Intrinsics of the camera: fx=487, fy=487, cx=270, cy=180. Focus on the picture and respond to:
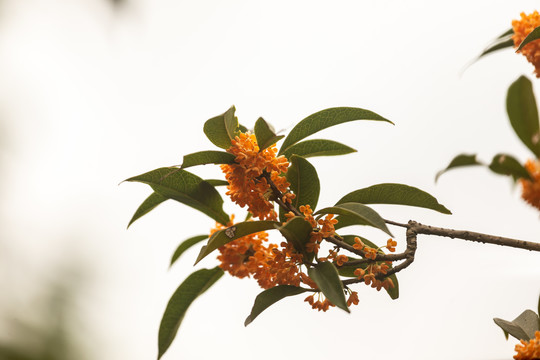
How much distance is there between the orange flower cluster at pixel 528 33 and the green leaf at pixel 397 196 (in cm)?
20

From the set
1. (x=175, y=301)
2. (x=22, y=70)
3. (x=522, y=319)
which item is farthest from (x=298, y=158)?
(x=22, y=70)

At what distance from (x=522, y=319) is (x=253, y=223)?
0.37 meters

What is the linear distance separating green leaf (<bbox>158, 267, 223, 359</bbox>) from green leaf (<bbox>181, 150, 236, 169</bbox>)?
0.19 meters

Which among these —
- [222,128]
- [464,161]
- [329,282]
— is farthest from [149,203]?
[464,161]

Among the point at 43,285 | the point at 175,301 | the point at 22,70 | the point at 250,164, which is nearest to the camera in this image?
the point at 250,164

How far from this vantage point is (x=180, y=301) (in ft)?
2.16

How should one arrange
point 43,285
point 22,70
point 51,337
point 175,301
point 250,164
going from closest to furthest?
point 250,164 → point 175,301 → point 51,337 → point 43,285 → point 22,70

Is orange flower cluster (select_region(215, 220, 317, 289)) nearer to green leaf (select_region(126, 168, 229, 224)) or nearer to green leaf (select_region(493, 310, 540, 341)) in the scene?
green leaf (select_region(126, 168, 229, 224))

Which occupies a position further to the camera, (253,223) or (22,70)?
(22,70)

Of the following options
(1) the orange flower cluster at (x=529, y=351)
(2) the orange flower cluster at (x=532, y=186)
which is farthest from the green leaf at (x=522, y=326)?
(2) the orange flower cluster at (x=532, y=186)

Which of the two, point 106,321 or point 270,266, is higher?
point 270,266

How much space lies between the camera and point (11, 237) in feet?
4.24

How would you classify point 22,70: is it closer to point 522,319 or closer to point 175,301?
point 175,301

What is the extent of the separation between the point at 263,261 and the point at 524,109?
13.3 inches
